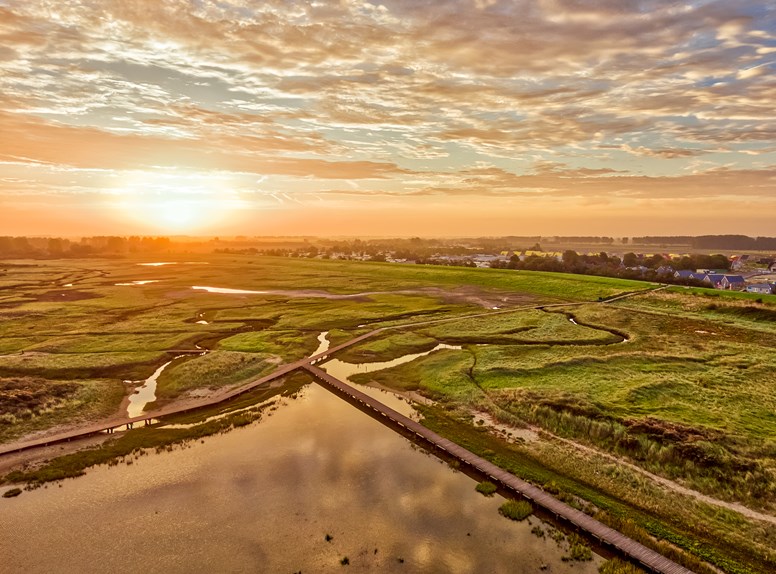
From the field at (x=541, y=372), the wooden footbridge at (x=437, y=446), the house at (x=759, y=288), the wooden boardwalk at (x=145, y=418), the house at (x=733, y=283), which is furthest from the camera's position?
the house at (x=733, y=283)

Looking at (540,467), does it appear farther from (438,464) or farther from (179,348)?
(179,348)

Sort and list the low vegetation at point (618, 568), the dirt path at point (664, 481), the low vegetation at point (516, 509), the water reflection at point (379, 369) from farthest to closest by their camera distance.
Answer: the water reflection at point (379, 369), the low vegetation at point (516, 509), the dirt path at point (664, 481), the low vegetation at point (618, 568)

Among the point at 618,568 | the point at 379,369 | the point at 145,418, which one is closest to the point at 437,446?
the point at 618,568

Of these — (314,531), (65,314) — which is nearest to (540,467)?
(314,531)

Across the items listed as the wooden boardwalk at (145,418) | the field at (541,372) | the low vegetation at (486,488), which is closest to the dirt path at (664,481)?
the field at (541,372)

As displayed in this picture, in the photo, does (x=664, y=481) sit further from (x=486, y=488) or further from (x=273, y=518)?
(x=273, y=518)

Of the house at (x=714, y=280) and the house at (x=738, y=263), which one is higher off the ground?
the house at (x=738, y=263)

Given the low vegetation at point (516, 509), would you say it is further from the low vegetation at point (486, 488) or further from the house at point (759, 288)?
the house at point (759, 288)
